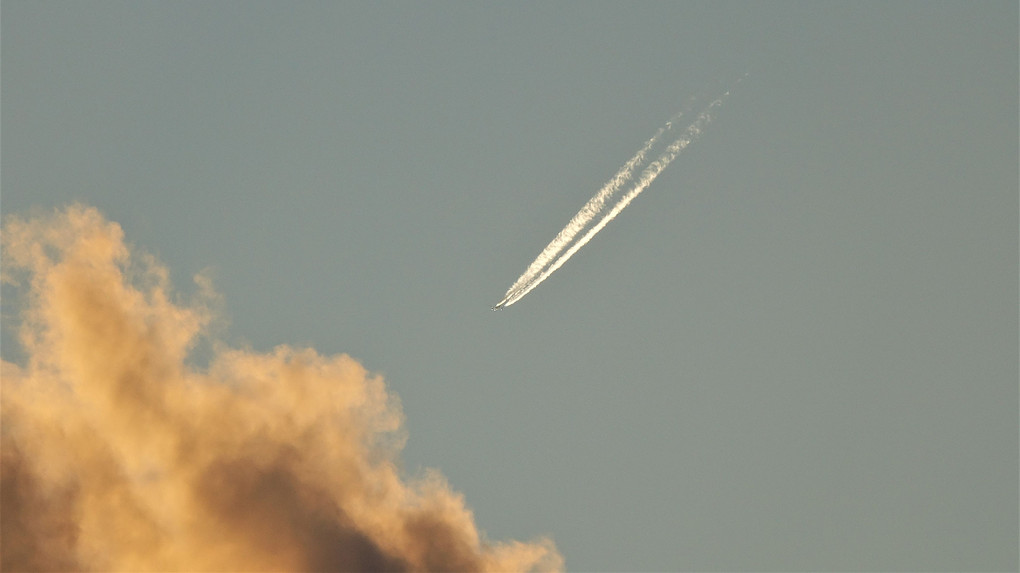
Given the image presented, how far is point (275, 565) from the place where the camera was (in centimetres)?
14088

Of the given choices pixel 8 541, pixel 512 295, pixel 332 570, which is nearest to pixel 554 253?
pixel 512 295

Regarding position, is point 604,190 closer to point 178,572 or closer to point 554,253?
point 554,253

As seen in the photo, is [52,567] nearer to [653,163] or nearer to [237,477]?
[237,477]

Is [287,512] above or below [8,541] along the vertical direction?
above

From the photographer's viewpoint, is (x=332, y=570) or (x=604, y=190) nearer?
(x=604, y=190)

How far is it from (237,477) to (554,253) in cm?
4112

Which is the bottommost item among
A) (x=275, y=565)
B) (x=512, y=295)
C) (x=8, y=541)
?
(x=8, y=541)

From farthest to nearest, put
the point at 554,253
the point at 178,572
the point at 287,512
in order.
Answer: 1. the point at 287,512
2. the point at 178,572
3. the point at 554,253

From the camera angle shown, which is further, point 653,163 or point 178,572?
point 178,572

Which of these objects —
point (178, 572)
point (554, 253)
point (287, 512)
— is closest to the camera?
point (554, 253)

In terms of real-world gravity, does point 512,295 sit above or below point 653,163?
below

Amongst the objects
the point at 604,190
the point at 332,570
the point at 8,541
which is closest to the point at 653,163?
the point at 604,190

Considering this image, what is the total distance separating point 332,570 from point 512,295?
3595 centimetres

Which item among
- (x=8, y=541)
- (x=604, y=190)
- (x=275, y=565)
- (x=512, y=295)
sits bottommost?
(x=8, y=541)
